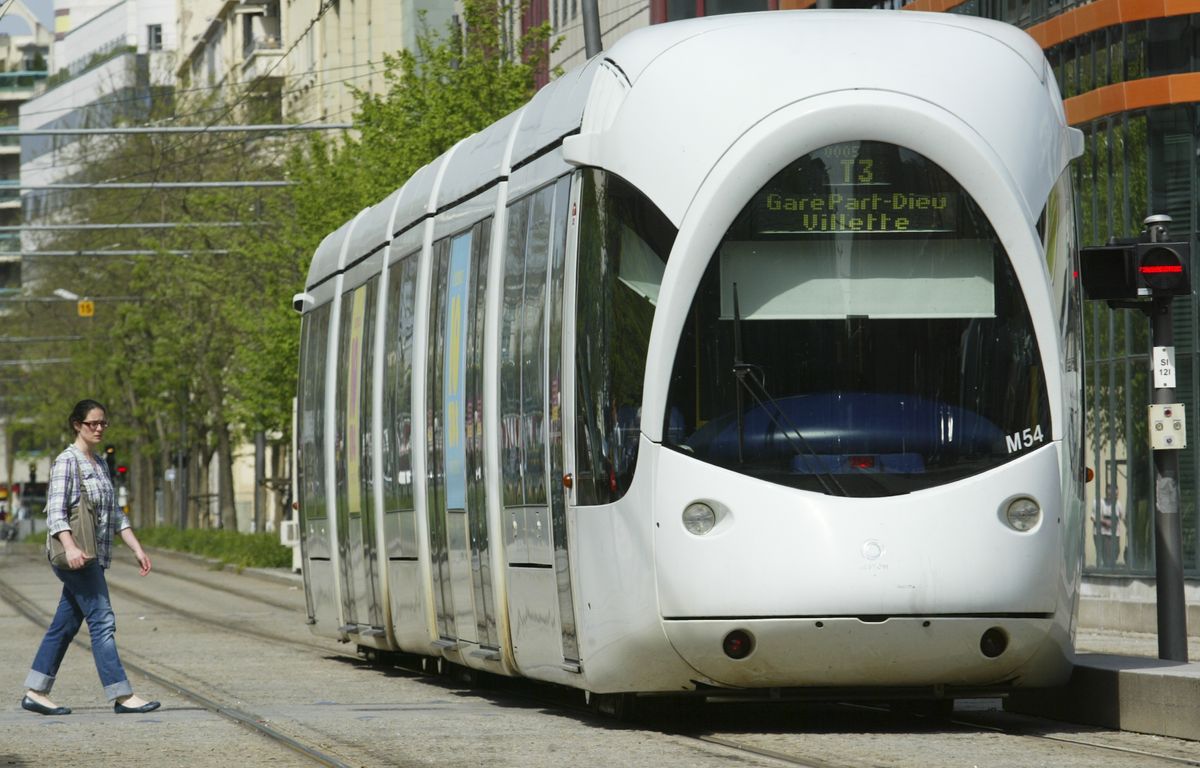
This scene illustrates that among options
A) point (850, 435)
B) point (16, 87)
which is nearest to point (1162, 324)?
point (850, 435)

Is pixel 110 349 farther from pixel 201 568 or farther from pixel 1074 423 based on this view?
pixel 1074 423

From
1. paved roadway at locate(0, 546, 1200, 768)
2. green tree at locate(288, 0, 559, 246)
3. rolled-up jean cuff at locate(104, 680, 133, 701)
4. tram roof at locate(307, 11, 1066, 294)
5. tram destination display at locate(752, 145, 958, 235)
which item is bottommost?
paved roadway at locate(0, 546, 1200, 768)

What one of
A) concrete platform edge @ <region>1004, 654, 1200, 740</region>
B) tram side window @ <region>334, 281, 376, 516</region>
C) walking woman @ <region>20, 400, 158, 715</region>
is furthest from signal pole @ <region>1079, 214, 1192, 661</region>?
tram side window @ <region>334, 281, 376, 516</region>

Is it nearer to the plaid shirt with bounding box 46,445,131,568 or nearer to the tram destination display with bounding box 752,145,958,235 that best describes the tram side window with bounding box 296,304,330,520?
the plaid shirt with bounding box 46,445,131,568

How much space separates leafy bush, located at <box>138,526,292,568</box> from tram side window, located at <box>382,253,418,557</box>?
1315 inches

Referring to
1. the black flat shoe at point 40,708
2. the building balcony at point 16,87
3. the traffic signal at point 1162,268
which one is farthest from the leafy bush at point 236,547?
the building balcony at point 16,87

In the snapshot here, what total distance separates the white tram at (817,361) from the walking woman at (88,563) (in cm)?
280

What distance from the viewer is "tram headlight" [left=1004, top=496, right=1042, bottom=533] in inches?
440

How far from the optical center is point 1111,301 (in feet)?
42.7

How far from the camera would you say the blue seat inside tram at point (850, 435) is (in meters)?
11.1

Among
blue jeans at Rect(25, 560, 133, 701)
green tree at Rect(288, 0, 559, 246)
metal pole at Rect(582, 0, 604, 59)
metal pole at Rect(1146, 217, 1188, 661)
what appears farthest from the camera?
green tree at Rect(288, 0, 559, 246)

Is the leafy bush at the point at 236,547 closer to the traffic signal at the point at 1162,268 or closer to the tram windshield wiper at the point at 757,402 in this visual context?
the traffic signal at the point at 1162,268

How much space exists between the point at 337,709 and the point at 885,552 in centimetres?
426

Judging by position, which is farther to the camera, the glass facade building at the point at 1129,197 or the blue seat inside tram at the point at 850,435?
the glass facade building at the point at 1129,197
